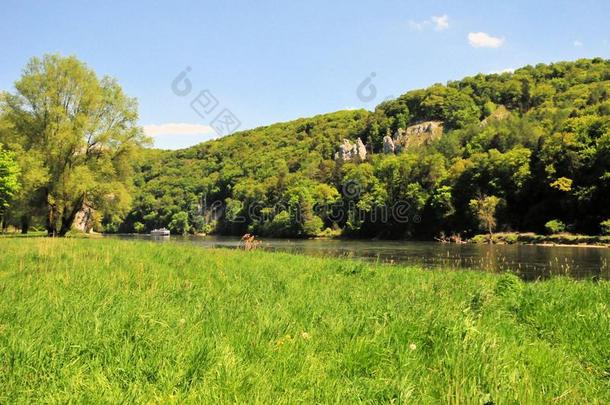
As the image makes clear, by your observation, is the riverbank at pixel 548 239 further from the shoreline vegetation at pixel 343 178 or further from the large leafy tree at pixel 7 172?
the large leafy tree at pixel 7 172

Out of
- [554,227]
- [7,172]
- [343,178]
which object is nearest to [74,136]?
[7,172]

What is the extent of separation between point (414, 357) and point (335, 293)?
14.7 feet

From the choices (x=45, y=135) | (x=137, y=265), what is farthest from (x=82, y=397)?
(x=45, y=135)

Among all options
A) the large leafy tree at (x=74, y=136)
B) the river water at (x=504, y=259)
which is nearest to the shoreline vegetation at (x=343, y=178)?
the large leafy tree at (x=74, y=136)

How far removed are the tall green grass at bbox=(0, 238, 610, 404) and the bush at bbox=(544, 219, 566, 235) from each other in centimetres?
7804

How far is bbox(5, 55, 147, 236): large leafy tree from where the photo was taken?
131 feet

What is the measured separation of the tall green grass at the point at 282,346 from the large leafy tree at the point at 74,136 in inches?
1358

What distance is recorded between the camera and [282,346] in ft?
18.3

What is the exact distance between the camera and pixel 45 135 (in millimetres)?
40281

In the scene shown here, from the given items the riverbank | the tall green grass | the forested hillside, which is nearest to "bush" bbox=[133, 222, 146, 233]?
the forested hillside

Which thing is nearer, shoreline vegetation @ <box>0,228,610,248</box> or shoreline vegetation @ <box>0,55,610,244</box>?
shoreline vegetation @ <box>0,55,610,244</box>

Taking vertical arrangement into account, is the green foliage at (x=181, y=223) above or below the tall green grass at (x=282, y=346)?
above

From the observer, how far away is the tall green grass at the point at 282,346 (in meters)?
4.41

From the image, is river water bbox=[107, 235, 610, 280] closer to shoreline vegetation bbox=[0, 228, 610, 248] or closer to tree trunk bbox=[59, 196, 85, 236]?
shoreline vegetation bbox=[0, 228, 610, 248]
